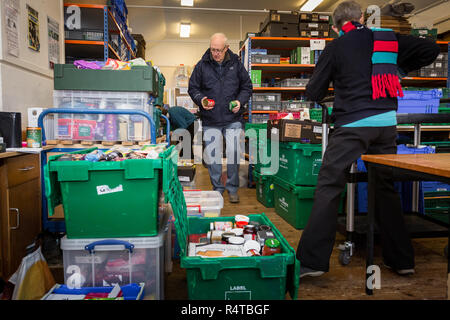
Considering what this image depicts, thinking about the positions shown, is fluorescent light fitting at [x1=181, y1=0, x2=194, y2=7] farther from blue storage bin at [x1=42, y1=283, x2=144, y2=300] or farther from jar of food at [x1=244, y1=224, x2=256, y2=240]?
blue storage bin at [x1=42, y1=283, x2=144, y2=300]

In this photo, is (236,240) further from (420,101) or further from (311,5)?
(311,5)

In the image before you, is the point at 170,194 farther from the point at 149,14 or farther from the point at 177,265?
the point at 149,14

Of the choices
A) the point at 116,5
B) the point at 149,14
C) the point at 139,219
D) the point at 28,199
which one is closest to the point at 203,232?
the point at 139,219

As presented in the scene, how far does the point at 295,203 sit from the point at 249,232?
3.80 feet

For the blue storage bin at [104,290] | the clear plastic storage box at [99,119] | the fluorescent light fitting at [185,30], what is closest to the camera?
the blue storage bin at [104,290]

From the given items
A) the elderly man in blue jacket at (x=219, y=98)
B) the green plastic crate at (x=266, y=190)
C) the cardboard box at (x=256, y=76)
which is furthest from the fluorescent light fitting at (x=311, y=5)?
the green plastic crate at (x=266, y=190)

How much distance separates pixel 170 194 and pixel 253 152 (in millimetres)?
2941

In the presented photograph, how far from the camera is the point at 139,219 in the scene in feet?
4.43

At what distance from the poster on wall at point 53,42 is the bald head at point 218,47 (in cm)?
164

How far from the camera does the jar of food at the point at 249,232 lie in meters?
1.61

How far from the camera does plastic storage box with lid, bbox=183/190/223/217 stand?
208 centimetres

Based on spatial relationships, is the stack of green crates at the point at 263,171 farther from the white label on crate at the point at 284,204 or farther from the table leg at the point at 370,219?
the table leg at the point at 370,219

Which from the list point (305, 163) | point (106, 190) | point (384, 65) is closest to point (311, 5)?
point (305, 163)

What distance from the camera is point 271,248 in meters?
1.43
